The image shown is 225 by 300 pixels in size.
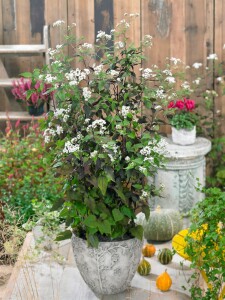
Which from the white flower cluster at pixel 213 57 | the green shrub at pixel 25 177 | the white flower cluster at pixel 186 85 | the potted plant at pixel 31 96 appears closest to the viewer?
the green shrub at pixel 25 177

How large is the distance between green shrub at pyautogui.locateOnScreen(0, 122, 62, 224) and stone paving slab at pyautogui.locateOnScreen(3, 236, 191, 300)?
3.68 ft

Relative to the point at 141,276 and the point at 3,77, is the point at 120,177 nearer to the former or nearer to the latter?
the point at 141,276

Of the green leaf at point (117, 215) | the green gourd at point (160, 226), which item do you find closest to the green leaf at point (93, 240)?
the green leaf at point (117, 215)

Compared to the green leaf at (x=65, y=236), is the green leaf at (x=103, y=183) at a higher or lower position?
higher

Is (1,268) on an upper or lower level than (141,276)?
lower

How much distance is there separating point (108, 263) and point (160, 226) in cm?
121

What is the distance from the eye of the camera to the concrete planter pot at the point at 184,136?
21.8ft

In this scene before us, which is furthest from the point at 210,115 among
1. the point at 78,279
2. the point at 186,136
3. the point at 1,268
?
the point at 78,279

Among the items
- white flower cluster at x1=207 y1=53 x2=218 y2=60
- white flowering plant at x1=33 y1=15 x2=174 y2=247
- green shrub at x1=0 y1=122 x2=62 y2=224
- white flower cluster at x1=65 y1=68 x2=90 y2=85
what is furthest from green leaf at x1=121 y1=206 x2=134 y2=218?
white flower cluster at x1=207 y1=53 x2=218 y2=60

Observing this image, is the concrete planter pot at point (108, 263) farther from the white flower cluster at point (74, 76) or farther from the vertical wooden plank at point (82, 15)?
the vertical wooden plank at point (82, 15)

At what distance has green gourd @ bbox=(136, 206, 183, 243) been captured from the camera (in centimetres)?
552

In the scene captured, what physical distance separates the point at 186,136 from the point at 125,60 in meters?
2.40

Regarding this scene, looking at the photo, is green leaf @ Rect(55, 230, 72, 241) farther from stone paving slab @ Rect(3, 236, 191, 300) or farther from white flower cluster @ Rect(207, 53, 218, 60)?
white flower cluster @ Rect(207, 53, 218, 60)

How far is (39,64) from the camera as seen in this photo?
7.40 metres
